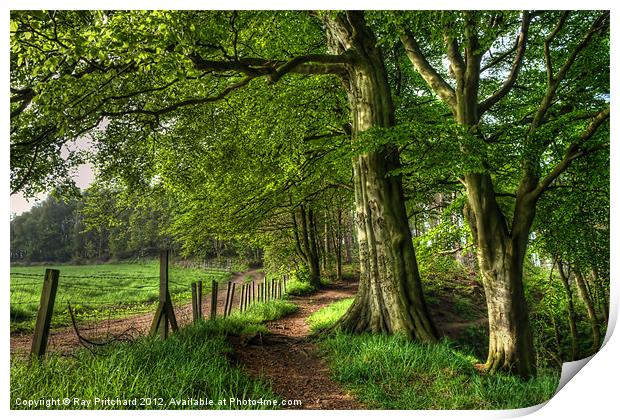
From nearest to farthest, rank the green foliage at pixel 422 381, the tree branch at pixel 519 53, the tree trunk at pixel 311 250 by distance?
the green foliage at pixel 422 381 < the tree branch at pixel 519 53 < the tree trunk at pixel 311 250

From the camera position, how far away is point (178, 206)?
6.98 meters

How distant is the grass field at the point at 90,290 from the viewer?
11.6 feet

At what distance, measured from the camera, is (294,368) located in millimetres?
4281

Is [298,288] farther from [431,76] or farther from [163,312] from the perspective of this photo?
[431,76]

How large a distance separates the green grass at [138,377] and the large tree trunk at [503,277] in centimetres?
298

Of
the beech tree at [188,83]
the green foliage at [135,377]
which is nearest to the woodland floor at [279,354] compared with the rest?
the green foliage at [135,377]

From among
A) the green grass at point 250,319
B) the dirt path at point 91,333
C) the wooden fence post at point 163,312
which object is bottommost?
the green grass at point 250,319

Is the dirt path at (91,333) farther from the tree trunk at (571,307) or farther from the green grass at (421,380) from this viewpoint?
the tree trunk at (571,307)

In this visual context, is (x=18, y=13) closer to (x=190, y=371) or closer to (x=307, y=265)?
(x=190, y=371)

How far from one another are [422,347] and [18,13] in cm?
518

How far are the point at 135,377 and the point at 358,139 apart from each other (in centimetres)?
330

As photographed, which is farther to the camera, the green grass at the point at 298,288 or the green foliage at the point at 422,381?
the green grass at the point at 298,288

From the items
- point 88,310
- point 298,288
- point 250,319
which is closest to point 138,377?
point 88,310

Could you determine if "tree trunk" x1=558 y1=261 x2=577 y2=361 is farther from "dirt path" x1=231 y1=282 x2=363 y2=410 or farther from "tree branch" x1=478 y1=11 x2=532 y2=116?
"dirt path" x1=231 y1=282 x2=363 y2=410
